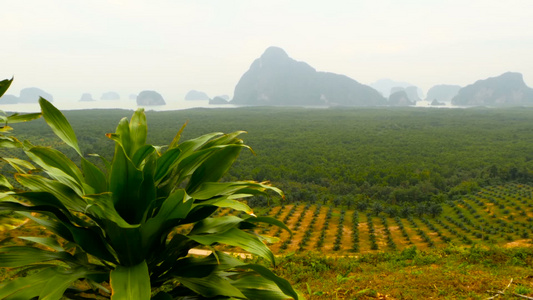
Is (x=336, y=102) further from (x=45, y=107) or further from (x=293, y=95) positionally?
(x=45, y=107)

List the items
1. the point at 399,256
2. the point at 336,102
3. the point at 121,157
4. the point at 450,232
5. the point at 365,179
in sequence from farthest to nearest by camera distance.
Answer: the point at 336,102 → the point at 365,179 → the point at 450,232 → the point at 399,256 → the point at 121,157

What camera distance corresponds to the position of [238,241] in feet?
3.68

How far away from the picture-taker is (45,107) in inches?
50.4

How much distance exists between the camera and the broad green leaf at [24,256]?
115 centimetres

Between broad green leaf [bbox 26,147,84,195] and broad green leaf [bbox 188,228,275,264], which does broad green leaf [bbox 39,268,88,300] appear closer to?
broad green leaf [bbox 26,147,84,195]

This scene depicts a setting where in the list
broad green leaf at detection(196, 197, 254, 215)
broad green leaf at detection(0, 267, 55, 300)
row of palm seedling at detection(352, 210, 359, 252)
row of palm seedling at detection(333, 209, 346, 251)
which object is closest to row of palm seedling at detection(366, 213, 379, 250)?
row of palm seedling at detection(352, 210, 359, 252)

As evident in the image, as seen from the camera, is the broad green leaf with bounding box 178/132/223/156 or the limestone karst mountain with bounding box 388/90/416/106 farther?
the limestone karst mountain with bounding box 388/90/416/106

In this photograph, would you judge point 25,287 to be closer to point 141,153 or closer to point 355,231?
point 141,153

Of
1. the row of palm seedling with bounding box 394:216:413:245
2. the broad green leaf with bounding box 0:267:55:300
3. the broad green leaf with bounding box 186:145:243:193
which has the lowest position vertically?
the row of palm seedling with bounding box 394:216:413:245

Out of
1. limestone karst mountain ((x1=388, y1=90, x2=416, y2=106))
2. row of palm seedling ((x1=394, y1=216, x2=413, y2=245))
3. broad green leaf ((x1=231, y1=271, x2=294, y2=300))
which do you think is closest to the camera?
broad green leaf ((x1=231, y1=271, x2=294, y2=300))

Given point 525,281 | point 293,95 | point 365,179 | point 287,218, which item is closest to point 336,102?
point 293,95

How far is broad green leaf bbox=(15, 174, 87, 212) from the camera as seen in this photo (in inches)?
44.8

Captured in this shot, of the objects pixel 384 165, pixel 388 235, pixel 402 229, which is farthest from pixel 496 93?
pixel 388 235

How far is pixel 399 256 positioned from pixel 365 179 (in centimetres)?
2114
